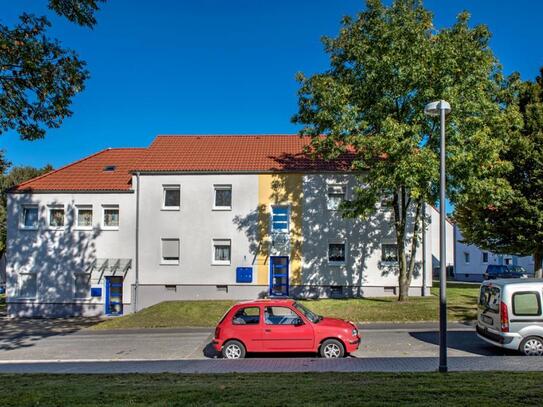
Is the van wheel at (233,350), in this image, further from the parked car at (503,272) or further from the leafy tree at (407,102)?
the parked car at (503,272)

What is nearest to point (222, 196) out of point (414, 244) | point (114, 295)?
point (114, 295)

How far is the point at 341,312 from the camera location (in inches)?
827

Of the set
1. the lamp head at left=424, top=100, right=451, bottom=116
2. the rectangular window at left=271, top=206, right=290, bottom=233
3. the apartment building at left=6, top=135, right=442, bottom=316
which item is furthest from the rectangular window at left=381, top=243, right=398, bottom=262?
the lamp head at left=424, top=100, right=451, bottom=116

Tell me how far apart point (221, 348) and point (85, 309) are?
17.1 meters

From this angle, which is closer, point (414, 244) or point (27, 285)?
point (414, 244)

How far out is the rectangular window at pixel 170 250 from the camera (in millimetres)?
26875

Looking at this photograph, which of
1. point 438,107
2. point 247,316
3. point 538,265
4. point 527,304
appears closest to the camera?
point 438,107

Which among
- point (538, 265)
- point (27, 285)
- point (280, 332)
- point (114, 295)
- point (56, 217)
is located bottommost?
point (114, 295)

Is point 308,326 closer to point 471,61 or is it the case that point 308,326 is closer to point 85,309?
point 471,61

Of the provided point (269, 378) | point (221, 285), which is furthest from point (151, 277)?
point (269, 378)

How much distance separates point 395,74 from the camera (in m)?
19.4

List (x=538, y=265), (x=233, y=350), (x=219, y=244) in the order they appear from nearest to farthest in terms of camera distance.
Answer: (x=233, y=350), (x=538, y=265), (x=219, y=244)

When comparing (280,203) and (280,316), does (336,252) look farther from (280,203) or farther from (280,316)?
(280,316)

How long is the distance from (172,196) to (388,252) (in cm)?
1223
